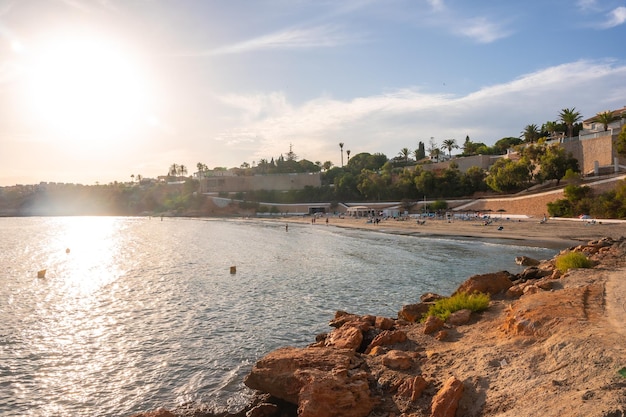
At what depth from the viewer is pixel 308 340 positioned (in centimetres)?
1242

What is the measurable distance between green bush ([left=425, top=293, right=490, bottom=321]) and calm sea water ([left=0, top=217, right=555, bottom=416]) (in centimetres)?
370

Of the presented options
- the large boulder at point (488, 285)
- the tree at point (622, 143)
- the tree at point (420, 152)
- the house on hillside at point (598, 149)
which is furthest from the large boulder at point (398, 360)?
the tree at point (420, 152)

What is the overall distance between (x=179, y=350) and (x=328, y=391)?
6.86 metres

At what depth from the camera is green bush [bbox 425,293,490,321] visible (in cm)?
1055

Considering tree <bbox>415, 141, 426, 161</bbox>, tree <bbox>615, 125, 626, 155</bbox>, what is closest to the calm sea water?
tree <bbox>615, 125, 626, 155</bbox>

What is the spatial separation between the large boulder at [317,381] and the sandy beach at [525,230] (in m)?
31.1

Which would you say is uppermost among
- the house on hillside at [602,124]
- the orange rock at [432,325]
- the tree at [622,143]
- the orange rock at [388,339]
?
the house on hillside at [602,124]

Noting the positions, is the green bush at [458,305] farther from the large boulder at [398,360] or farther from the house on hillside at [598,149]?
the house on hillside at [598,149]

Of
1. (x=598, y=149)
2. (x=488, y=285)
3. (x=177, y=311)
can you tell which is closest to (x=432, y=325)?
(x=488, y=285)

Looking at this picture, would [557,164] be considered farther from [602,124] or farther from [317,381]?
[317,381]

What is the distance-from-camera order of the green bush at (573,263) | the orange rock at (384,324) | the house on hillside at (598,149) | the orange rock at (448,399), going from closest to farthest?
the orange rock at (448,399), the orange rock at (384,324), the green bush at (573,263), the house on hillside at (598,149)

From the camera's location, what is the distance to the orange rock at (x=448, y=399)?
6.00 m

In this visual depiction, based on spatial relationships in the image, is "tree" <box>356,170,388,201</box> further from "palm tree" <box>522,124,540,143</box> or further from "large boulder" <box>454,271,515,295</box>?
"large boulder" <box>454,271,515,295</box>

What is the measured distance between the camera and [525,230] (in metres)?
43.3
